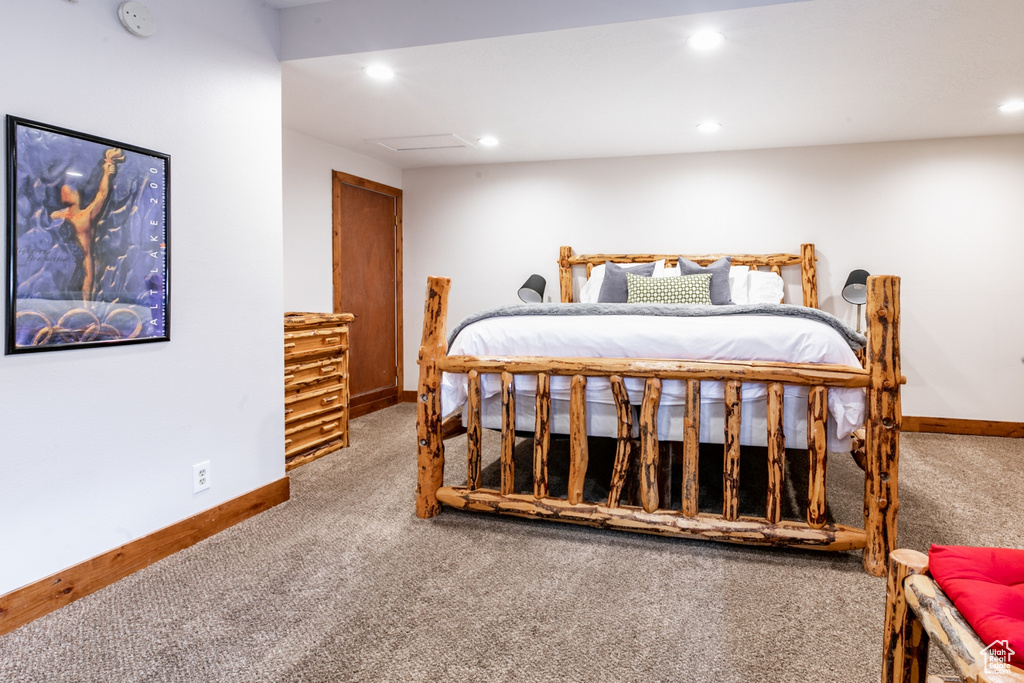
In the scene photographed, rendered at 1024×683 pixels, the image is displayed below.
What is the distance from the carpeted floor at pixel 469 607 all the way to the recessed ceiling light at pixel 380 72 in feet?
6.81

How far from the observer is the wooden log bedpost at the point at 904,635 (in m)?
1.07

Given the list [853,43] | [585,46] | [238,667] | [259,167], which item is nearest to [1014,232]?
[853,43]

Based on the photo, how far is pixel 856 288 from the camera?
4.01 meters

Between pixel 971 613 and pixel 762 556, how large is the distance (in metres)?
1.32

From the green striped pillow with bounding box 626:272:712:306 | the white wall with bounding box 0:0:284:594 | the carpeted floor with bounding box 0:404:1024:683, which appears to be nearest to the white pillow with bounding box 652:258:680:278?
the green striped pillow with bounding box 626:272:712:306

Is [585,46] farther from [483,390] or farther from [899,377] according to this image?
[899,377]

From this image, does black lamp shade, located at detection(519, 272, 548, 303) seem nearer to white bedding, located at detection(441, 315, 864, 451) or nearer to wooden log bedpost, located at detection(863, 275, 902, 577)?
white bedding, located at detection(441, 315, 864, 451)

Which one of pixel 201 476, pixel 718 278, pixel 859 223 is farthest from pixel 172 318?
pixel 859 223

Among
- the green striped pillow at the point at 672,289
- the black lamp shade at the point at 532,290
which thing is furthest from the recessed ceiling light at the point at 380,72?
the black lamp shade at the point at 532,290

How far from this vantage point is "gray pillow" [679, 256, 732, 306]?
3754mm

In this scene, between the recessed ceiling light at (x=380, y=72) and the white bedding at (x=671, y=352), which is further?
the recessed ceiling light at (x=380, y=72)

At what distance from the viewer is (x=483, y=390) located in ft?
8.15

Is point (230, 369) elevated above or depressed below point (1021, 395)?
above
